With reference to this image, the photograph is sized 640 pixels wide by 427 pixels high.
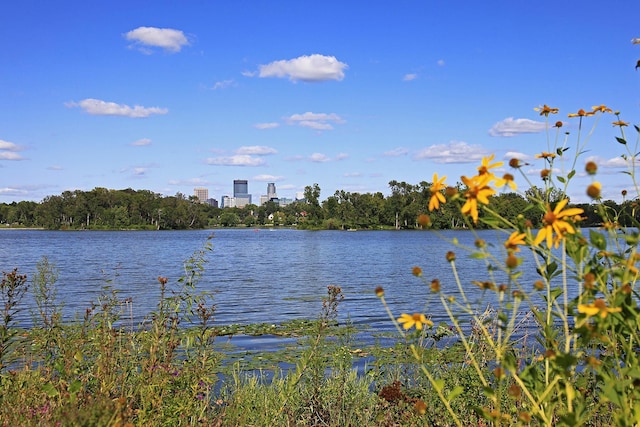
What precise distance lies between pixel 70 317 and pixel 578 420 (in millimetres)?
13592

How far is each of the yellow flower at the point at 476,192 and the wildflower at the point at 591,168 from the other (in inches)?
13.0

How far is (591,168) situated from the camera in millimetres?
1833

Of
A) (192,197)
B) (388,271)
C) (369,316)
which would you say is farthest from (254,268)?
(192,197)

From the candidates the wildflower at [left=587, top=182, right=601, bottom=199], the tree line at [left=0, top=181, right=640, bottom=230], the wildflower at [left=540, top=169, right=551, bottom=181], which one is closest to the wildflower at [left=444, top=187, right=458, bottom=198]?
the wildflower at [left=587, top=182, right=601, bottom=199]

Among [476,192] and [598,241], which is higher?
[476,192]

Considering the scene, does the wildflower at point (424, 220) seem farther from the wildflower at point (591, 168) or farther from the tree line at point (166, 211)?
the tree line at point (166, 211)

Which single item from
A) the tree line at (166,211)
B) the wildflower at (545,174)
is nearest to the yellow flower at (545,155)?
the wildflower at (545,174)

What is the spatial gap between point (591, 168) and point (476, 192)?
404 millimetres

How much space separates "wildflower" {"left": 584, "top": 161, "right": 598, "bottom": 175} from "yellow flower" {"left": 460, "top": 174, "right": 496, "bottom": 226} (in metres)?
0.33

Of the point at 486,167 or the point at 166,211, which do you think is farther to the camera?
the point at 166,211

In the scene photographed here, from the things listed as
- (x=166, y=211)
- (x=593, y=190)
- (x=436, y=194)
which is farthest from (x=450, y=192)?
(x=166, y=211)

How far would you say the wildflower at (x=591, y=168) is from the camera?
1.83 meters

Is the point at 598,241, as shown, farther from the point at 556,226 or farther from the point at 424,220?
the point at 424,220

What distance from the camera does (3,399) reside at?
389 centimetres
